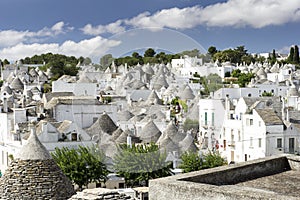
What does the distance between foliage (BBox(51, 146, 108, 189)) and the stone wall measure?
613 cm

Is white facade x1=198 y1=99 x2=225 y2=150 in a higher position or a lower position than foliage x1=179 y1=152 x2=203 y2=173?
higher

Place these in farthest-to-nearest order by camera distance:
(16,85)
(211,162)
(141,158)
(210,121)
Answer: (16,85), (210,121), (211,162), (141,158)

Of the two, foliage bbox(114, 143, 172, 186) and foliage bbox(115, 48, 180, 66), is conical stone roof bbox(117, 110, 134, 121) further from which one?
foliage bbox(114, 143, 172, 186)

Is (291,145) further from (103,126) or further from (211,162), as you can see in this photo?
(103,126)

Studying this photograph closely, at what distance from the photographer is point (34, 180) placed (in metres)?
13.0

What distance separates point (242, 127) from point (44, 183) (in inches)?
654

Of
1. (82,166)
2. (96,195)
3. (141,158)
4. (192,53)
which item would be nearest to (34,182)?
(141,158)

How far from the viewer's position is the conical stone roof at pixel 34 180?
13.0 m

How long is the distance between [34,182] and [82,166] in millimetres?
6763

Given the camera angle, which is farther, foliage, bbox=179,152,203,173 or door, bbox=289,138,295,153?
door, bbox=289,138,295,153

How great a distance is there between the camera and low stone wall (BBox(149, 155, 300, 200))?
367cm

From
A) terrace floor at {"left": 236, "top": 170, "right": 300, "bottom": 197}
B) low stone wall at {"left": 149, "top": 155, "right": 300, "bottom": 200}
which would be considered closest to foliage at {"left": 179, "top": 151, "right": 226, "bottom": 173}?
low stone wall at {"left": 149, "top": 155, "right": 300, "bottom": 200}

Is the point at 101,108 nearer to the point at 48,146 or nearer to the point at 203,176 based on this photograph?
the point at 48,146

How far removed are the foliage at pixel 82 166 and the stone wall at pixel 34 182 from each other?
6.13 meters
